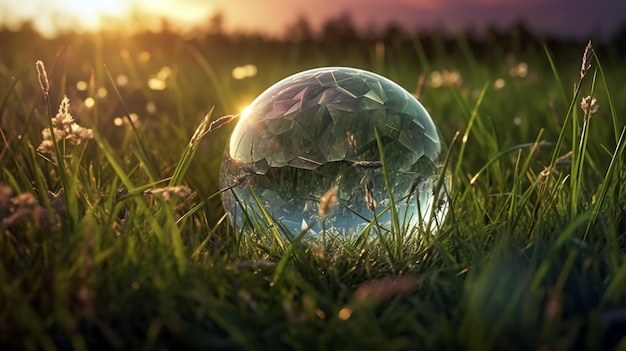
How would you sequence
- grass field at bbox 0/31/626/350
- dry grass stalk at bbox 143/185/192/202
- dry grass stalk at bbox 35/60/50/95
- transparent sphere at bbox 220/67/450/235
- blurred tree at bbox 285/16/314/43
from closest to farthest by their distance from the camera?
grass field at bbox 0/31/626/350 < dry grass stalk at bbox 143/185/192/202 < dry grass stalk at bbox 35/60/50/95 < transparent sphere at bbox 220/67/450/235 < blurred tree at bbox 285/16/314/43

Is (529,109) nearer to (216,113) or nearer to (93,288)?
(216,113)

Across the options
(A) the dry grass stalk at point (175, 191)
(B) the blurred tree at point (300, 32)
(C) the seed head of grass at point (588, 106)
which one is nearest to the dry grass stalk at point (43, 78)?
(A) the dry grass stalk at point (175, 191)

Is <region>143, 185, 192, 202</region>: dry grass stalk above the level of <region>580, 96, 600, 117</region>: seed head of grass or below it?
below

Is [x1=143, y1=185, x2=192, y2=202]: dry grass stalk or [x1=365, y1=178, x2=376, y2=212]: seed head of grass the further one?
[x1=365, y1=178, x2=376, y2=212]: seed head of grass

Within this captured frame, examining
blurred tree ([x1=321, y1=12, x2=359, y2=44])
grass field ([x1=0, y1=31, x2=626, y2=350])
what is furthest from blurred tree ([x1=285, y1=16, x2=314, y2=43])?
grass field ([x1=0, y1=31, x2=626, y2=350])

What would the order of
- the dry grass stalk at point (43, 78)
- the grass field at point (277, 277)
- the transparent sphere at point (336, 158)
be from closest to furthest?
the grass field at point (277, 277) < the dry grass stalk at point (43, 78) < the transparent sphere at point (336, 158)

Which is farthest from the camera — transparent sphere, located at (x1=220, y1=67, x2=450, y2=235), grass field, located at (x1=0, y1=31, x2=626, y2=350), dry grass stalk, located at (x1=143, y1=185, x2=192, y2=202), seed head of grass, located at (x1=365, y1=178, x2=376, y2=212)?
transparent sphere, located at (x1=220, y1=67, x2=450, y2=235)

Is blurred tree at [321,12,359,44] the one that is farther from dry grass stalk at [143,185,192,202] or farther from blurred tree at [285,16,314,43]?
dry grass stalk at [143,185,192,202]

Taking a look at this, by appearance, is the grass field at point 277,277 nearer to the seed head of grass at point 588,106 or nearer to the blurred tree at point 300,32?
the seed head of grass at point 588,106

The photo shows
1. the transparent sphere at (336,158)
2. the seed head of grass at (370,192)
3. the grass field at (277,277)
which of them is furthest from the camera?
the transparent sphere at (336,158)
